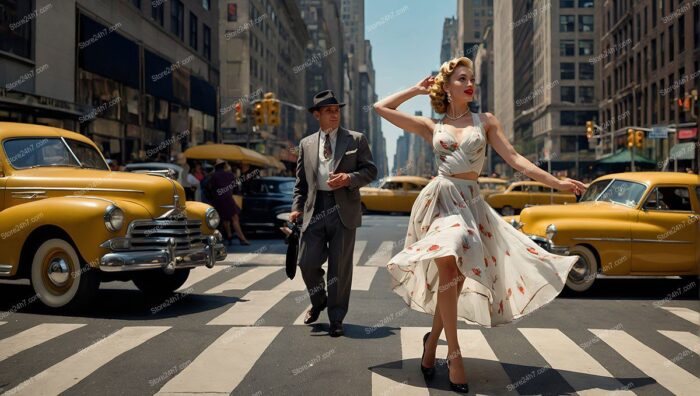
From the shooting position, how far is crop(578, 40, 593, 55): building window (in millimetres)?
85500

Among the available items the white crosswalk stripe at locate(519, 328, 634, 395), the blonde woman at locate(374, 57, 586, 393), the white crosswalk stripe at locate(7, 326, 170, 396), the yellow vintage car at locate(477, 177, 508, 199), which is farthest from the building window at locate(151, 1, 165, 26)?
the blonde woman at locate(374, 57, 586, 393)

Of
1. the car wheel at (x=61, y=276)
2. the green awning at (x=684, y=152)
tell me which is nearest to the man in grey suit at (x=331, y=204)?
the car wheel at (x=61, y=276)

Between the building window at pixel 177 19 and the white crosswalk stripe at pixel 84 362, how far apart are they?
29.3 metres

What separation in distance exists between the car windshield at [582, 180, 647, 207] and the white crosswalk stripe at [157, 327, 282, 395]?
5580 mm

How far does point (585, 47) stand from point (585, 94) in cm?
561

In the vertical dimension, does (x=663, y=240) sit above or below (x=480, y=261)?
below

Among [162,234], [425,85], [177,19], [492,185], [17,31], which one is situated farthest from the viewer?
[177,19]

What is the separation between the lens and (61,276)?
7703 millimetres

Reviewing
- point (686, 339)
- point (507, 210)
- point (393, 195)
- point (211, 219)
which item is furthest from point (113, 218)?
point (393, 195)

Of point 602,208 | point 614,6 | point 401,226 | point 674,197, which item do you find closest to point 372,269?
point 602,208

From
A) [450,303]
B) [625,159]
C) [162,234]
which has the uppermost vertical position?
[625,159]

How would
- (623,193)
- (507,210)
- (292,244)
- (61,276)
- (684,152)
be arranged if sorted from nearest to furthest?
(292,244) < (61,276) < (623,193) < (507,210) < (684,152)

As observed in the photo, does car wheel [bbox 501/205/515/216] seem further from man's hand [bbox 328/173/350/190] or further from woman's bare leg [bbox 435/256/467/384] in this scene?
woman's bare leg [bbox 435/256/467/384]

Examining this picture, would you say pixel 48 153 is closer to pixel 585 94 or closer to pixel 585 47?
pixel 585 94
